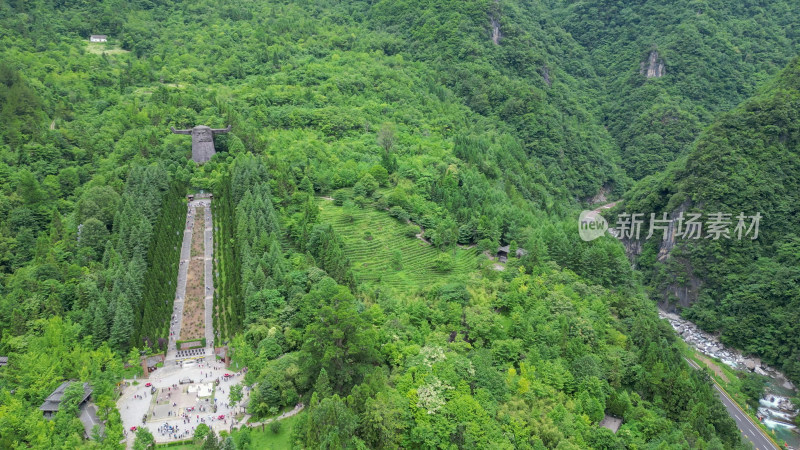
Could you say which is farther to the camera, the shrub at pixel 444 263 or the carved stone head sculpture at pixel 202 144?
the carved stone head sculpture at pixel 202 144

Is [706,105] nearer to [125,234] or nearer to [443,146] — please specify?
[443,146]

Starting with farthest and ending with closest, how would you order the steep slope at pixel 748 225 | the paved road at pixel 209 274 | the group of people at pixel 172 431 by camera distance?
1. the steep slope at pixel 748 225
2. the paved road at pixel 209 274
3. the group of people at pixel 172 431

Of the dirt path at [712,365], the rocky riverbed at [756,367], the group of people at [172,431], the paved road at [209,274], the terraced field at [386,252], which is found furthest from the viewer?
the dirt path at [712,365]

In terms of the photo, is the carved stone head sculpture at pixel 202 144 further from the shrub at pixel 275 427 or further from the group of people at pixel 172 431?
the shrub at pixel 275 427

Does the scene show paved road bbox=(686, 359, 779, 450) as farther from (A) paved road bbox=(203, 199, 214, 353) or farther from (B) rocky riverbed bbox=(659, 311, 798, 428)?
(A) paved road bbox=(203, 199, 214, 353)

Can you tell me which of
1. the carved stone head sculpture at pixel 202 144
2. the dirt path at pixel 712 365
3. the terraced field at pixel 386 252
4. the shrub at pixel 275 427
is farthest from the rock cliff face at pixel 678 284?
the shrub at pixel 275 427

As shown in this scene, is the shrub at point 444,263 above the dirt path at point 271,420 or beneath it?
above

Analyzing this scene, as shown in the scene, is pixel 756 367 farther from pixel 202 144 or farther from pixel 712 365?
pixel 202 144
